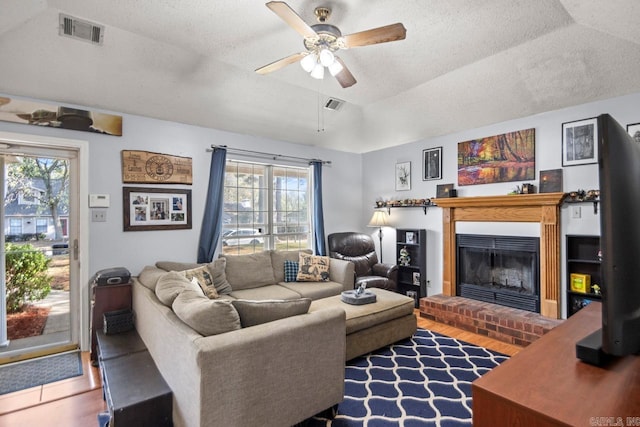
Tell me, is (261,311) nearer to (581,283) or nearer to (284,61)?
(284,61)

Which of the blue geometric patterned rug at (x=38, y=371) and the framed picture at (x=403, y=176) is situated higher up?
the framed picture at (x=403, y=176)

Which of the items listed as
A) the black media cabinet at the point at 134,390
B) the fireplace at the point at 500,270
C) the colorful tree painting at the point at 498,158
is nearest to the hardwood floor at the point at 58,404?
the black media cabinet at the point at 134,390

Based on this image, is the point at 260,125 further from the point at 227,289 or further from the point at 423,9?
the point at 423,9

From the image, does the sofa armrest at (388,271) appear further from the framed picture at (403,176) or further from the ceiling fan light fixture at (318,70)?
the ceiling fan light fixture at (318,70)

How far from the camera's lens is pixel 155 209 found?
368 cm

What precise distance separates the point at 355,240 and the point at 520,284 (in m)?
2.36

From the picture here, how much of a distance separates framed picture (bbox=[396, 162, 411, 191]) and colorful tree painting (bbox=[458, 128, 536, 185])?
843mm

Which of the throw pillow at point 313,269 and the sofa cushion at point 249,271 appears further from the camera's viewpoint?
the throw pillow at point 313,269

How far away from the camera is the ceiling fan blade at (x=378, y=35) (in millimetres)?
1948

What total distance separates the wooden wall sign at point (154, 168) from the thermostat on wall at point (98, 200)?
0.26 m

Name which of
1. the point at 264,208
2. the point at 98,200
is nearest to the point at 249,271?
the point at 264,208

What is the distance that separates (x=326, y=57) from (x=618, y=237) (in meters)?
1.99

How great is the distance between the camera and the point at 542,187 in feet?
11.8

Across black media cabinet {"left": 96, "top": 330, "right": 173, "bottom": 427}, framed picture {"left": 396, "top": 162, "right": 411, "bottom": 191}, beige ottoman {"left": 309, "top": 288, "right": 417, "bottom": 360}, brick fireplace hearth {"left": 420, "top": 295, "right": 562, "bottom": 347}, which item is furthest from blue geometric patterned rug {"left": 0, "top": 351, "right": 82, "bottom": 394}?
framed picture {"left": 396, "top": 162, "right": 411, "bottom": 191}
